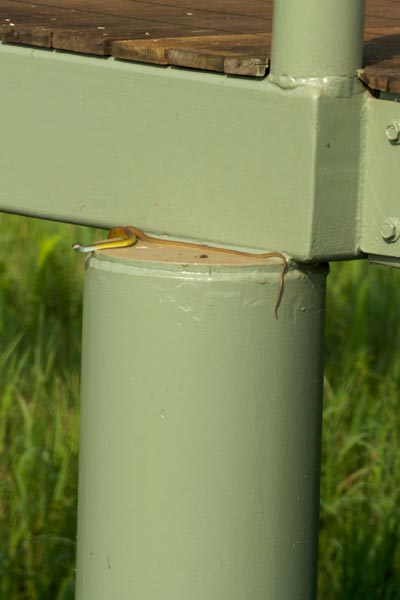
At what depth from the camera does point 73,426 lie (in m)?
4.06

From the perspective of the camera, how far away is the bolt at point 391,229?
1.62 m

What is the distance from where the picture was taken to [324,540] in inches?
158

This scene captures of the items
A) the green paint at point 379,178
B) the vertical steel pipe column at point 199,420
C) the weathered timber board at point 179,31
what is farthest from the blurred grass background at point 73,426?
the green paint at point 379,178

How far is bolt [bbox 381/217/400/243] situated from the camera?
1616 mm

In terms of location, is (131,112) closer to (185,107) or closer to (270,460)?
(185,107)

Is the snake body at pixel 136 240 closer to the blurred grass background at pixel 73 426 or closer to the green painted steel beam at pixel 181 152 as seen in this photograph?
the green painted steel beam at pixel 181 152

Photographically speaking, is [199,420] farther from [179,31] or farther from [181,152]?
[179,31]

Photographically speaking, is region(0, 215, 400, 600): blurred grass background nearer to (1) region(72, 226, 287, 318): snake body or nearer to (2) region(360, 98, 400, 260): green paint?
(1) region(72, 226, 287, 318): snake body

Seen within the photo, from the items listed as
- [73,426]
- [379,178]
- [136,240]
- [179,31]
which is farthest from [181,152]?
[73,426]

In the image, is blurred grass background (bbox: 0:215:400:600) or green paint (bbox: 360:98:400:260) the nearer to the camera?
green paint (bbox: 360:98:400:260)

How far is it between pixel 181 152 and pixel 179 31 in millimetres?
365

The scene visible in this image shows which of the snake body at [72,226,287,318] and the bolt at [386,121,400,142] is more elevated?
the bolt at [386,121,400,142]

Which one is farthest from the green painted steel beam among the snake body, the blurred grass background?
the blurred grass background

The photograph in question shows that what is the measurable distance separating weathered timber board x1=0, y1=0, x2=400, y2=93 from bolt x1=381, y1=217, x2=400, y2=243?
149 millimetres
